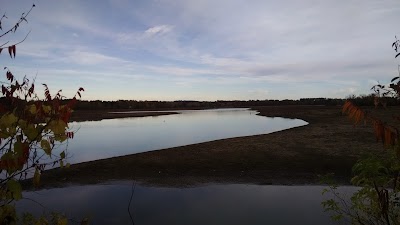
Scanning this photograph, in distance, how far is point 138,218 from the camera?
9633 mm

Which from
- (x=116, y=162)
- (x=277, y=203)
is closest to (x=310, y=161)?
(x=277, y=203)

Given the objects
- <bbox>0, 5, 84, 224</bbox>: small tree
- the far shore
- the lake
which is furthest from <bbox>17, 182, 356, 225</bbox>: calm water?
<bbox>0, 5, 84, 224</bbox>: small tree

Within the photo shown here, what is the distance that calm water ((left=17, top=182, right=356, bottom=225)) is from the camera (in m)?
9.41

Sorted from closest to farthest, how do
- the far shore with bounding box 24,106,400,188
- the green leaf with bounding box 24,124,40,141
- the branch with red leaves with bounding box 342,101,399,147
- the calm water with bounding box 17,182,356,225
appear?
1. the branch with red leaves with bounding box 342,101,399,147
2. the green leaf with bounding box 24,124,40,141
3. the calm water with bounding box 17,182,356,225
4. the far shore with bounding box 24,106,400,188

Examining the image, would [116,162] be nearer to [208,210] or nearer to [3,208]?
[208,210]

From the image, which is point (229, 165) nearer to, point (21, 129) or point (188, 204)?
point (188, 204)

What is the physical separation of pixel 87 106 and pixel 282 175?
87.5 meters

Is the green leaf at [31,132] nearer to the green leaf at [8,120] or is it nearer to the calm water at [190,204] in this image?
the green leaf at [8,120]

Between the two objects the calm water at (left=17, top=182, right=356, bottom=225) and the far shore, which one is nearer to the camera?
the calm water at (left=17, top=182, right=356, bottom=225)

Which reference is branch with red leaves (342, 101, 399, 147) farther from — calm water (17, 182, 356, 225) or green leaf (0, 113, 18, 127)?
calm water (17, 182, 356, 225)

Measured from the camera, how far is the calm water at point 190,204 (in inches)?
371

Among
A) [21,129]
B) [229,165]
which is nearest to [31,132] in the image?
[21,129]

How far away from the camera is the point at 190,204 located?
10.8 meters

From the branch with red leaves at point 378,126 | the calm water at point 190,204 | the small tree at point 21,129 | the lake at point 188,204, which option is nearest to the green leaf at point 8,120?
the small tree at point 21,129
